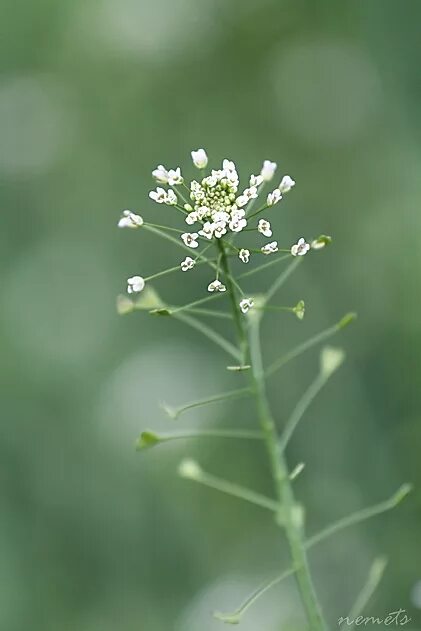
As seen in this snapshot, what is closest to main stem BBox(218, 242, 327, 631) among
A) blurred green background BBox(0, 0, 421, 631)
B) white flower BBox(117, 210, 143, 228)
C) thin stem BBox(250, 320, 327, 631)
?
thin stem BBox(250, 320, 327, 631)

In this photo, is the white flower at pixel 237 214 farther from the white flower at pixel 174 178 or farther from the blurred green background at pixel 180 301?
the blurred green background at pixel 180 301

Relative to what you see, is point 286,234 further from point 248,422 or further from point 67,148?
point 67,148

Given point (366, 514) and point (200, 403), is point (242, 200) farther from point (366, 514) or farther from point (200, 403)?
point (366, 514)

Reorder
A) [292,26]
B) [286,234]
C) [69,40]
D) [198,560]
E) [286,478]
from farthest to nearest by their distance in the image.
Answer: [69,40]
[292,26]
[286,234]
[198,560]
[286,478]

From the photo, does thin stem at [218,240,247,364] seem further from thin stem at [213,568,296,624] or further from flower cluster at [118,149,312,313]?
thin stem at [213,568,296,624]

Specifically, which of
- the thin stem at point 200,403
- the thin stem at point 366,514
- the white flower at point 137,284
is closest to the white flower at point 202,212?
the white flower at point 137,284

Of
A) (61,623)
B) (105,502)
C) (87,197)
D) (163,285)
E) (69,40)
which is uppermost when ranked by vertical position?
(69,40)

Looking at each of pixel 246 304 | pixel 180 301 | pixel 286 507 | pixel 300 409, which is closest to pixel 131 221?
pixel 246 304

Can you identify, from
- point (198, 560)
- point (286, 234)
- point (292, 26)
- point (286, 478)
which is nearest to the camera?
point (286, 478)

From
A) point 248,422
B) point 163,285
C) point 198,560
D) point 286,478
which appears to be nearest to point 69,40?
point 163,285
